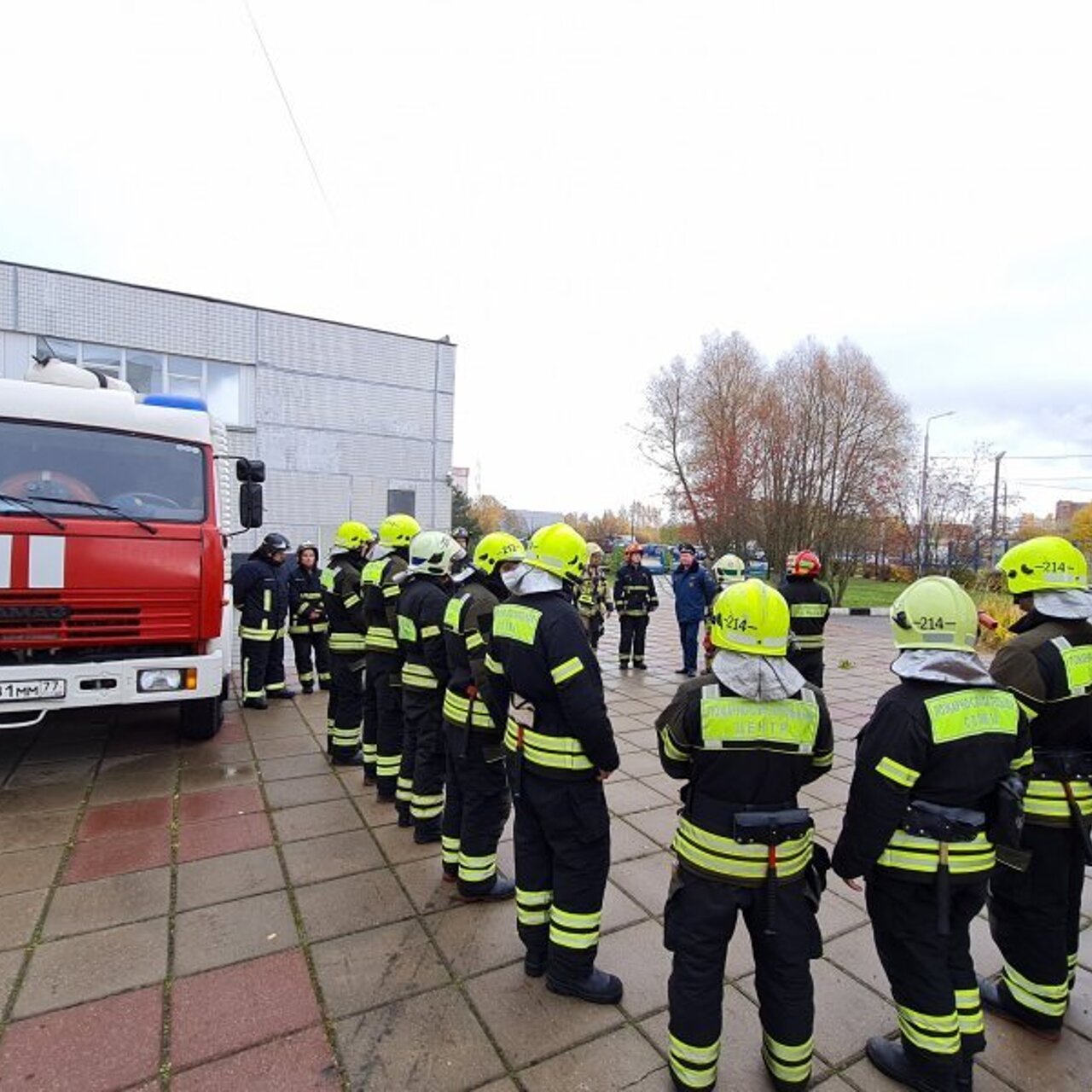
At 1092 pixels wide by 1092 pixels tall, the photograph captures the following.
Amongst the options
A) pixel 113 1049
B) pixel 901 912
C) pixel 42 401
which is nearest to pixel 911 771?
pixel 901 912

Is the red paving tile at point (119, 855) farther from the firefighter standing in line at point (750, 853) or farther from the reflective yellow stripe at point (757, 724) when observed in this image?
the reflective yellow stripe at point (757, 724)

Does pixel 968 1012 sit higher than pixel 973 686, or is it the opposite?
pixel 973 686

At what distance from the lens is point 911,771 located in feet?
6.63

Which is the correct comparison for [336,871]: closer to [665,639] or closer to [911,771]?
[911,771]

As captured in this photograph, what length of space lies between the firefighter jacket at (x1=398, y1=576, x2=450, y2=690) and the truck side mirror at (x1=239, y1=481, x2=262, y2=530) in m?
2.65

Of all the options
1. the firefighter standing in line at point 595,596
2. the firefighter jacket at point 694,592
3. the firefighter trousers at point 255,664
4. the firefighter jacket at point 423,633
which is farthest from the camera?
the firefighter standing in line at point 595,596

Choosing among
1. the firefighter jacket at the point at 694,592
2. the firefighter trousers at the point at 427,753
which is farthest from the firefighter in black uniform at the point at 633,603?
the firefighter trousers at the point at 427,753

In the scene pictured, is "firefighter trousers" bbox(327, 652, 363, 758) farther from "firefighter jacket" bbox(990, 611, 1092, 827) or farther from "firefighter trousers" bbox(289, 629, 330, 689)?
"firefighter jacket" bbox(990, 611, 1092, 827)

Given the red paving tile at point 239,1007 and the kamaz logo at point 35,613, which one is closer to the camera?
the red paving tile at point 239,1007

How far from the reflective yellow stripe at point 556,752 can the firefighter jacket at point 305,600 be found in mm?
5204

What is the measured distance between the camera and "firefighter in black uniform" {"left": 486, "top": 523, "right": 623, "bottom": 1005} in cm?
257

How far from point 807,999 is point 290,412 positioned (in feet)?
56.5

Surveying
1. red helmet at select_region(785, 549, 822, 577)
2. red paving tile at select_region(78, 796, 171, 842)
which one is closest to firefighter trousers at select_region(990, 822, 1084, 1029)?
red helmet at select_region(785, 549, 822, 577)

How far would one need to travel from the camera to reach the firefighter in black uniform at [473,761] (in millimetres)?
3236
